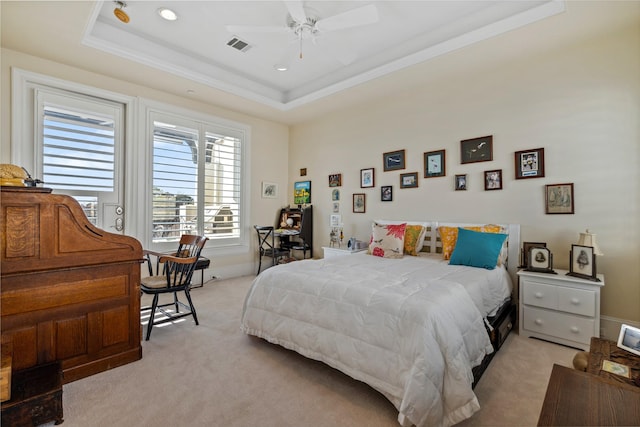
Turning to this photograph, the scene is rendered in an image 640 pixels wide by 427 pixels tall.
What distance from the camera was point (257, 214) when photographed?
5.32m

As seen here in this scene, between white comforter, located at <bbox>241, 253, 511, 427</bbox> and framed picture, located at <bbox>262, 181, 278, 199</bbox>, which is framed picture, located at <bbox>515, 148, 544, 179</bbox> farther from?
framed picture, located at <bbox>262, 181, 278, 199</bbox>

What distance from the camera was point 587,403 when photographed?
3.12ft

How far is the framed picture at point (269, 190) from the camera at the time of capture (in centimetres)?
541

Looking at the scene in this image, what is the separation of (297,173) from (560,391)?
5021 mm

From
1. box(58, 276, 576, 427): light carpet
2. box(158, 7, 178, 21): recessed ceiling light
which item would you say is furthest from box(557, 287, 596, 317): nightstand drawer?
box(158, 7, 178, 21): recessed ceiling light

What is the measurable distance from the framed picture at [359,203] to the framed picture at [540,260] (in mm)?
2280

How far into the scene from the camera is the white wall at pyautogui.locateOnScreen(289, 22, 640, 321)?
2.67 m

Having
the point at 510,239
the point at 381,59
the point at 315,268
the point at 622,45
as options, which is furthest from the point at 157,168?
the point at 622,45

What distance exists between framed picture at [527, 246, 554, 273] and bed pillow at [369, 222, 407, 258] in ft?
4.10

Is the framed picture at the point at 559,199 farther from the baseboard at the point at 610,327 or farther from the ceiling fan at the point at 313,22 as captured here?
the ceiling fan at the point at 313,22

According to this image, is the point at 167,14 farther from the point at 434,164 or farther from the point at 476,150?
the point at 476,150

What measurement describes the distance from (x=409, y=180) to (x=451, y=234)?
1061mm

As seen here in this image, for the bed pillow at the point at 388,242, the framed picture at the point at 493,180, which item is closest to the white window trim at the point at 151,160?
the bed pillow at the point at 388,242

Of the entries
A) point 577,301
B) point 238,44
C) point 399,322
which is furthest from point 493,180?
point 238,44
